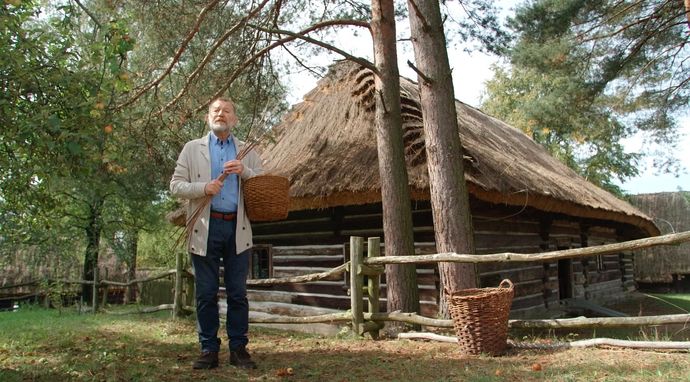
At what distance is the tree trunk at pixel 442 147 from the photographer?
520 cm

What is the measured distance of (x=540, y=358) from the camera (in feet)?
13.0

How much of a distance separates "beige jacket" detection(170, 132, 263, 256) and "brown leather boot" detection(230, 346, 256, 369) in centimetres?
72

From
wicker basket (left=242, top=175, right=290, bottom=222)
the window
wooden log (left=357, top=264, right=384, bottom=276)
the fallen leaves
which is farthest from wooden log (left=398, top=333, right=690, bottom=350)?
the window

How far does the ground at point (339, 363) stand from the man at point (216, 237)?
0.23 metres

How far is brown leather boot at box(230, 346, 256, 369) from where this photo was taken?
384 centimetres

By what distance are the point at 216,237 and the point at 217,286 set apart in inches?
14.1

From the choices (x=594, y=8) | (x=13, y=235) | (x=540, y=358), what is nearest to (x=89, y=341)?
(x=540, y=358)

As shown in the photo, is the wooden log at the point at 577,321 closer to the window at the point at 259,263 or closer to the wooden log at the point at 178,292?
the wooden log at the point at 178,292

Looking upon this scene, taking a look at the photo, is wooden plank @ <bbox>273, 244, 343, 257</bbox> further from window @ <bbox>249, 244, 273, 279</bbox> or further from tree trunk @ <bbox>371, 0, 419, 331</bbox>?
tree trunk @ <bbox>371, 0, 419, 331</bbox>

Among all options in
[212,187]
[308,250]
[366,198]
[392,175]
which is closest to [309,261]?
[308,250]

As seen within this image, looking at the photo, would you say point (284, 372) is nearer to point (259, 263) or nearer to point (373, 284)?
point (373, 284)

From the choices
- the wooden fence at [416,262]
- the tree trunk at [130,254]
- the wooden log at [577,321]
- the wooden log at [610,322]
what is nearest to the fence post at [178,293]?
the wooden fence at [416,262]

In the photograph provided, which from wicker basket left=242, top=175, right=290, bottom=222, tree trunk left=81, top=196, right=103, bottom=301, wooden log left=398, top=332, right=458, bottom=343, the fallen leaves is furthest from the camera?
tree trunk left=81, top=196, right=103, bottom=301

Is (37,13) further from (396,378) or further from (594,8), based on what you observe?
(594,8)
